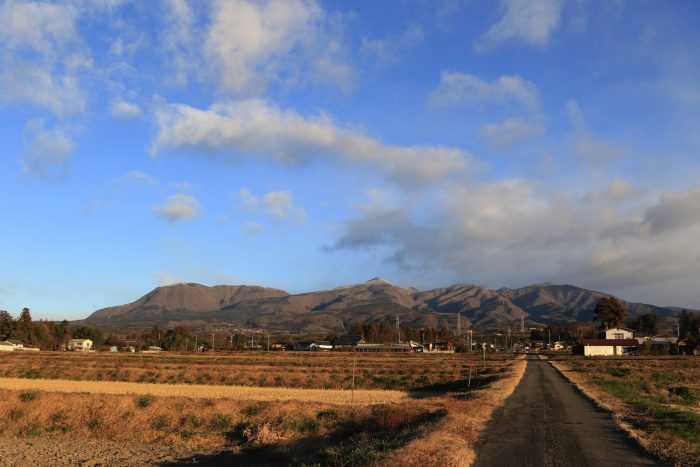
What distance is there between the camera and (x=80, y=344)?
179875 millimetres

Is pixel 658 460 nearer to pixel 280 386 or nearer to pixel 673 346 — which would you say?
pixel 280 386

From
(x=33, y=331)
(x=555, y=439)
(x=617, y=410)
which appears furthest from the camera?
(x=33, y=331)

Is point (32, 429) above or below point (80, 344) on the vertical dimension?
above

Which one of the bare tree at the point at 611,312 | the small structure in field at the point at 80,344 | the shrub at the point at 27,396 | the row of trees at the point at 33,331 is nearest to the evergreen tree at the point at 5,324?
the row of trees at the point at 33,331

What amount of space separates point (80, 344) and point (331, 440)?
586 feet

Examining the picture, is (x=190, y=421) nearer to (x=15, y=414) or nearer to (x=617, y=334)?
(x=15, y=414)

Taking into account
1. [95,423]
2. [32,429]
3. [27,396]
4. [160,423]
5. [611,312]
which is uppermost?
[611,312]

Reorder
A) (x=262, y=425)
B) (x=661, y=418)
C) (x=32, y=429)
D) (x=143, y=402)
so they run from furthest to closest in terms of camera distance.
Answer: (x=143, y=402) < (x=32, y=429) < (x=262, y=425) < (x=661, y=418)

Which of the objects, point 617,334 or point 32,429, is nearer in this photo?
point 32,429

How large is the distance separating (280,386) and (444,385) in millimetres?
15025

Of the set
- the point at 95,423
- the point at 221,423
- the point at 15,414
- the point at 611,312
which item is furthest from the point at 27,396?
the point at 611,312

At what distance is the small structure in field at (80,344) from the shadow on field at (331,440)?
548ft

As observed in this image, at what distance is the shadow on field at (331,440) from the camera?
63.1ft

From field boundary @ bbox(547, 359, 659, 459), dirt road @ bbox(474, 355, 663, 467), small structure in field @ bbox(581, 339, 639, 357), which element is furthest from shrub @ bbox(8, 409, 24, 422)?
small structure in field @ bbox(581, 339, 639, 357)
